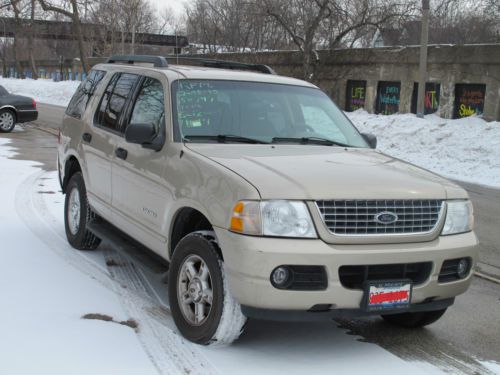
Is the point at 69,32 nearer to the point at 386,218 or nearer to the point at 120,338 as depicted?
the point at 120,338

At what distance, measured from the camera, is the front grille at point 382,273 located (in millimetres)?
3631

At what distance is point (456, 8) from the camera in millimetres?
43031

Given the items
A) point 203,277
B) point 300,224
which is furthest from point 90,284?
point 300,224

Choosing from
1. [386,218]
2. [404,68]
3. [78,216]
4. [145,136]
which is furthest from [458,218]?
[404,68]

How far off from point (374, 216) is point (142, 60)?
2.97 m

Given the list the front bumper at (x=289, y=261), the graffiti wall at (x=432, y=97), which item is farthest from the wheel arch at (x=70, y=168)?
the graffiti wall at (x=432, y=97)

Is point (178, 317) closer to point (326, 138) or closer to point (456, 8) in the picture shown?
point (326, 138)

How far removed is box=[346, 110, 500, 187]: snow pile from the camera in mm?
14367

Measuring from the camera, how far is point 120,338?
4.01m

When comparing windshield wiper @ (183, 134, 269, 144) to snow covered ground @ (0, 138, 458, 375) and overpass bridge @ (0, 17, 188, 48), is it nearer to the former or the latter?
snow covered ground @ (0, 138, 458, 375)

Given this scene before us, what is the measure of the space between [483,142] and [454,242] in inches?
517

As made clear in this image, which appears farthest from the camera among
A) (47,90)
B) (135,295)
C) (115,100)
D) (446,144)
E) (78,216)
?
(47,90)

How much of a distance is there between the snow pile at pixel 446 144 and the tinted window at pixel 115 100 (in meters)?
9.46

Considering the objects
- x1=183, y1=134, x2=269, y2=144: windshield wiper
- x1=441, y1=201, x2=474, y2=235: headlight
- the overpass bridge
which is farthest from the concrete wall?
the overpass bridge
